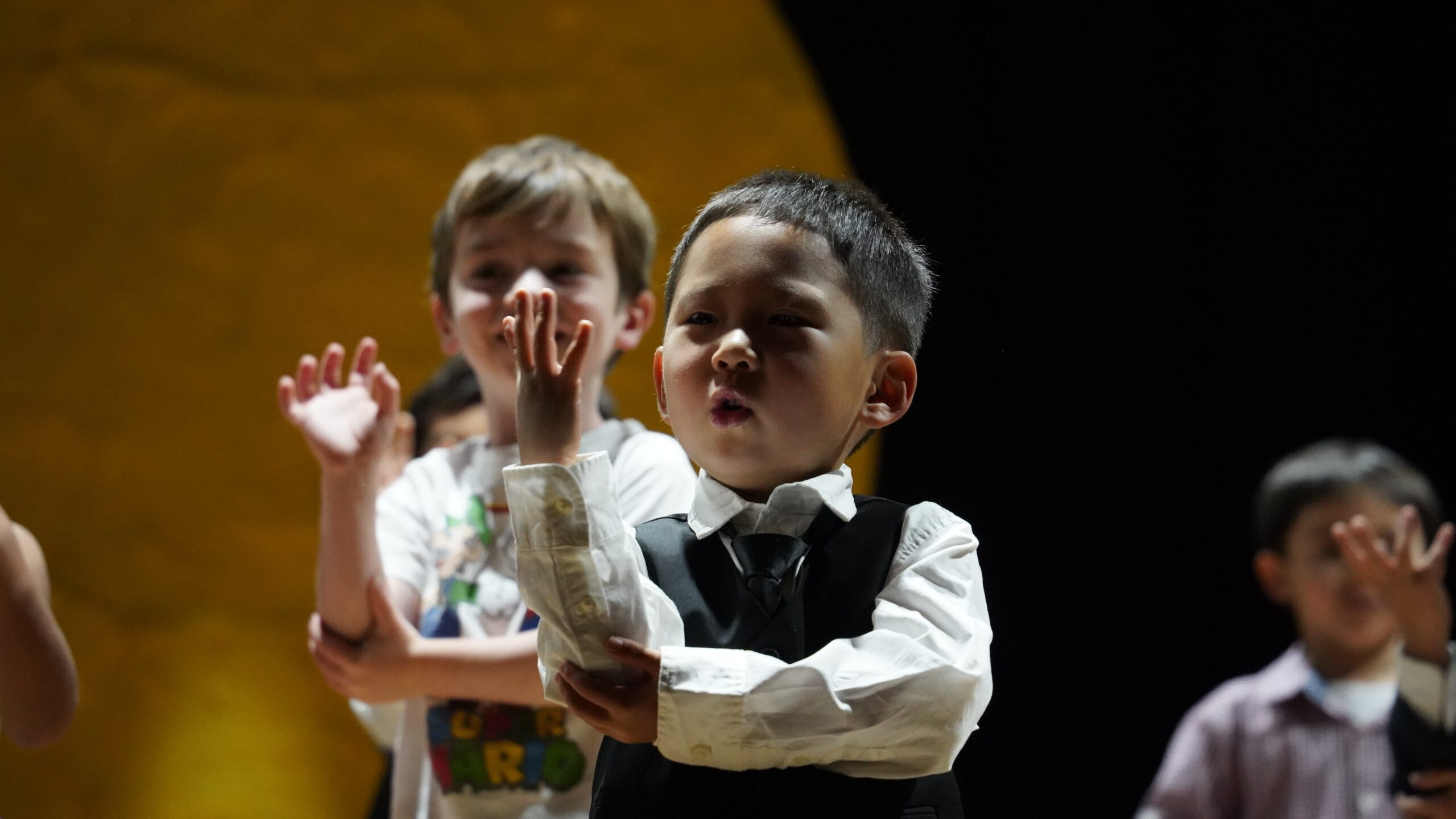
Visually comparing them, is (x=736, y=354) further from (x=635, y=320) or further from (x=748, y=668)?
(x=635, y=320)

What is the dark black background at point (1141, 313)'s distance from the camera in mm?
1537

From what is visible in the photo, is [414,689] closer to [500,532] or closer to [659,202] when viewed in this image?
[500,532]

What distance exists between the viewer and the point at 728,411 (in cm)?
94

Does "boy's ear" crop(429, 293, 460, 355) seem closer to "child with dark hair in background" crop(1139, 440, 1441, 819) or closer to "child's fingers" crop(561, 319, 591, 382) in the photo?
"child's fingers" crop(561, 319, 591, 382)

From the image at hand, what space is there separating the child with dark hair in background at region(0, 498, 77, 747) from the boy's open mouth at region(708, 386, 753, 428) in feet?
2.26

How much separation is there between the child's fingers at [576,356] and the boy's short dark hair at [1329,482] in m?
1.02

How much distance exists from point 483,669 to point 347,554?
0.18 metres

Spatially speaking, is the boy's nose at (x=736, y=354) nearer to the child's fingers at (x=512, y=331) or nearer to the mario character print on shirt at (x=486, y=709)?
the child's fingers at (x=512, y=331)

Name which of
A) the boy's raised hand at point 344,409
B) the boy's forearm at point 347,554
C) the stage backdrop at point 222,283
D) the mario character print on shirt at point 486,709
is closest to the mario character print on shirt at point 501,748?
the mario character print on shirt at point 486,709

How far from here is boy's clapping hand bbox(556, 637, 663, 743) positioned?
0.84m

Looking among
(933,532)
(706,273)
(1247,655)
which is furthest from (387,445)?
(1247,655)

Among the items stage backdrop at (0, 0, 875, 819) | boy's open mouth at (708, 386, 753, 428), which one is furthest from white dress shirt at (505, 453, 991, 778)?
stage backdrop at (0, 0, 875, 819)

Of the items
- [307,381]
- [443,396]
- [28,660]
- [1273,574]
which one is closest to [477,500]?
[307,381]

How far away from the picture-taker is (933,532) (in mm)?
951
